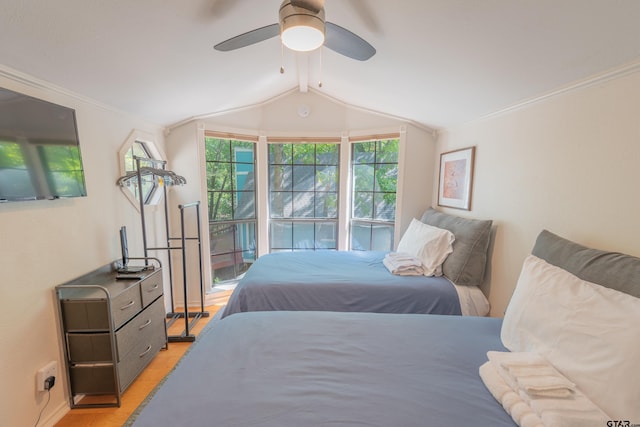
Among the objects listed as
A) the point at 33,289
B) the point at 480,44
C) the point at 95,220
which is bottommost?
the point at 33,289

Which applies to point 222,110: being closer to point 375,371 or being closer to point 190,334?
point 190,334

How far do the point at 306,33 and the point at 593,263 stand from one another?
1669mm

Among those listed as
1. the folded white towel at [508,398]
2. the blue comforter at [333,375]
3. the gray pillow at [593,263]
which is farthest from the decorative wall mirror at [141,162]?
the gray pillow at [593,263]

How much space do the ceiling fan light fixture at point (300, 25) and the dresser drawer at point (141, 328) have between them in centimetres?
202

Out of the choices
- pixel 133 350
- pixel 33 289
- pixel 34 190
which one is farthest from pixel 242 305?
pixel 34 190

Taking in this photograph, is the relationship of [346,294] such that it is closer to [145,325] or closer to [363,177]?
[145,325]

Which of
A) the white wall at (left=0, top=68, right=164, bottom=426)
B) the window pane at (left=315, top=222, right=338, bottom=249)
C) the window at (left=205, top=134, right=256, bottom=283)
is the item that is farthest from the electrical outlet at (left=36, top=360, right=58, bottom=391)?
the window pane at (left=315, top=222, right=338, bottom=249)

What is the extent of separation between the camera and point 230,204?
3.30 m

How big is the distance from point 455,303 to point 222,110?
9.78 ft

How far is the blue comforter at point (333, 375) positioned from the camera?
851 millimetres

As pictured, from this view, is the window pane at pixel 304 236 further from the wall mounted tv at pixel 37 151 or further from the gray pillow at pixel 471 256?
the wall mounted tv at pixel 37 151

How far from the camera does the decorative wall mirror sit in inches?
87.1

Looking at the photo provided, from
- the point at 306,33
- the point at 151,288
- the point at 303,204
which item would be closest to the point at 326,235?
the point at 303,204

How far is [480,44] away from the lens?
55.0 inches
